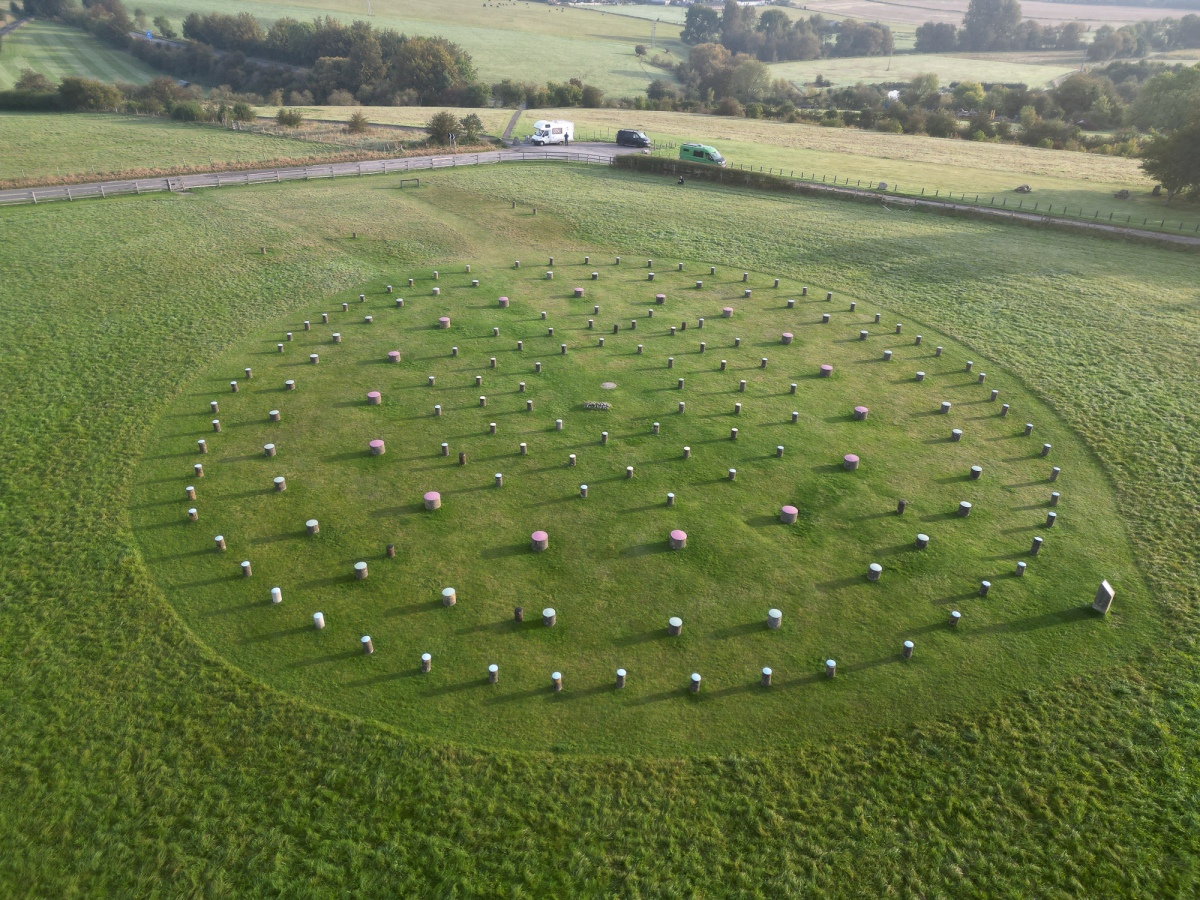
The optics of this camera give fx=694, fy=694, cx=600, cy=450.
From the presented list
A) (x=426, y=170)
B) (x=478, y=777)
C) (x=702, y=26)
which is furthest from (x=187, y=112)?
(x=702, y=26)

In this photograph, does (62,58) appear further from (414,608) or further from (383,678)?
(383,678)

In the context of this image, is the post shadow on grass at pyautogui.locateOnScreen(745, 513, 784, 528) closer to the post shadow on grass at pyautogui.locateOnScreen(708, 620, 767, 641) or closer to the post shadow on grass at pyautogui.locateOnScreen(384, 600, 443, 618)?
the post shadow on grass at pyautogui.locateOnScreen(708, 620, 767, 641)

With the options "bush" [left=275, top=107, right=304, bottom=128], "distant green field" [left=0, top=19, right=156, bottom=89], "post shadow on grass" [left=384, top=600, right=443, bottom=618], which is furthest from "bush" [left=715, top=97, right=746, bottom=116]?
"post shadow on grass" [left=384, top=600, right=443, bottom=618]

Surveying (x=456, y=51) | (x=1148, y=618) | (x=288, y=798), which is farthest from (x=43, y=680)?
(x=456, y=51)

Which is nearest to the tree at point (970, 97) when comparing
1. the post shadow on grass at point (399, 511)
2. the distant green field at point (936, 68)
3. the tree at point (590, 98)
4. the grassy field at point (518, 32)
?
the distant green field at point (936, 68)

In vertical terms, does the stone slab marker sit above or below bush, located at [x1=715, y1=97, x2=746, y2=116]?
below

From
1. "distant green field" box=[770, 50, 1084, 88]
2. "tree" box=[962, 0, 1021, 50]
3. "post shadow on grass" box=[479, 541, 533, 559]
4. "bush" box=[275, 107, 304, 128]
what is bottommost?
"post shadow on grass" box=[479, 541, 533, 559]
